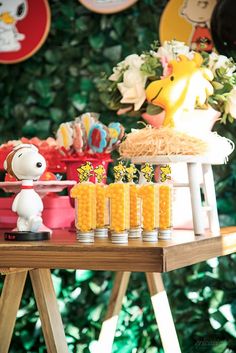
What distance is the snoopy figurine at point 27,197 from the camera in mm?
1893

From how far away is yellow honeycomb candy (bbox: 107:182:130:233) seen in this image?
5.79 ft

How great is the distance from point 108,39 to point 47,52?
280 millimetres

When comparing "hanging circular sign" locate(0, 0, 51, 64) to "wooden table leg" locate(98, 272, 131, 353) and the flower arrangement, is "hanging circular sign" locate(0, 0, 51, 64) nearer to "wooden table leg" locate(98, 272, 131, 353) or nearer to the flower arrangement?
the flower arrangement

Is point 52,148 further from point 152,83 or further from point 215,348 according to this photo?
point 215,348

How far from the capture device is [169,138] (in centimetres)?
197

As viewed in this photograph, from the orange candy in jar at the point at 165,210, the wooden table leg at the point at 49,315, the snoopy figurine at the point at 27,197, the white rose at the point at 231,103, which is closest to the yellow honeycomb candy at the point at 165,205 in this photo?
the orange candy in jar at the point at 165,210

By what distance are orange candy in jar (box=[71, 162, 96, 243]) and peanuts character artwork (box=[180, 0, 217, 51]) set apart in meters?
1.18

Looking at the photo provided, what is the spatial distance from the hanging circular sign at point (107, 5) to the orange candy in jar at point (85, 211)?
4.18 ft

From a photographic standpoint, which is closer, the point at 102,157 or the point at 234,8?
the point at 102,157

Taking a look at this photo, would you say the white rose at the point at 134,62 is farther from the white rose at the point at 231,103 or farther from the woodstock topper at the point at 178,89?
the white rose at the point at 231,103

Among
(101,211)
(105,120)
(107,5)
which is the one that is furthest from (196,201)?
(107,5)

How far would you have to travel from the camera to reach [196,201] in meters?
1.99

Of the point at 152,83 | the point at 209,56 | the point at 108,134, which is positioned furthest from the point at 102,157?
the point at 209,56

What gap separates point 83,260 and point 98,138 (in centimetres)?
70
